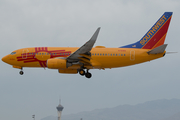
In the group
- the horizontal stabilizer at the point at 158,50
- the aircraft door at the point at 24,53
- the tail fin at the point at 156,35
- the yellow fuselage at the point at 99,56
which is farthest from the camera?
the tail fin at the point at 156,35

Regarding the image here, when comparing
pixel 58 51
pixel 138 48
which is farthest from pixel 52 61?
pixel 138 48

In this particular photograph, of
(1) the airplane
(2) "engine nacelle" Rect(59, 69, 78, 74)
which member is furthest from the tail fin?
(2) "engine nacelle" Rect(59, 69, 78, 74)

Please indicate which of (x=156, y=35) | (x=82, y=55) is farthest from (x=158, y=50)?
(x=82, y=55)

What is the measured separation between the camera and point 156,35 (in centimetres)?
5134

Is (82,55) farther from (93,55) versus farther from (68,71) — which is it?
(68,71)

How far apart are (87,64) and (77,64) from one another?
1700mm

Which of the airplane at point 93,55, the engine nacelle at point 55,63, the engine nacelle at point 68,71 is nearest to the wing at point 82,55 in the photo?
the airplane at point 93,55

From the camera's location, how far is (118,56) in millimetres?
48219

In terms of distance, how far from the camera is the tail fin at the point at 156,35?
5089 cm

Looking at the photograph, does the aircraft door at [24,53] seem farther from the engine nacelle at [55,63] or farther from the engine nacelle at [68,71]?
the engine nacelle at [68,71]

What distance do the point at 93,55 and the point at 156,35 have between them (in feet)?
40.6

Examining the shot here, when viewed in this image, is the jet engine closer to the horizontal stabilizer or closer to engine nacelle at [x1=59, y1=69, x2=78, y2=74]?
engine nacelle at [x1=59, y1=69, x2=78, y2=74]

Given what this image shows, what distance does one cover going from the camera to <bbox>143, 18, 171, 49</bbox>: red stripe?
50.8m

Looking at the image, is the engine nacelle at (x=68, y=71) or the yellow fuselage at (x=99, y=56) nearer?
the yellow fuselage at (x=99, y=56)
